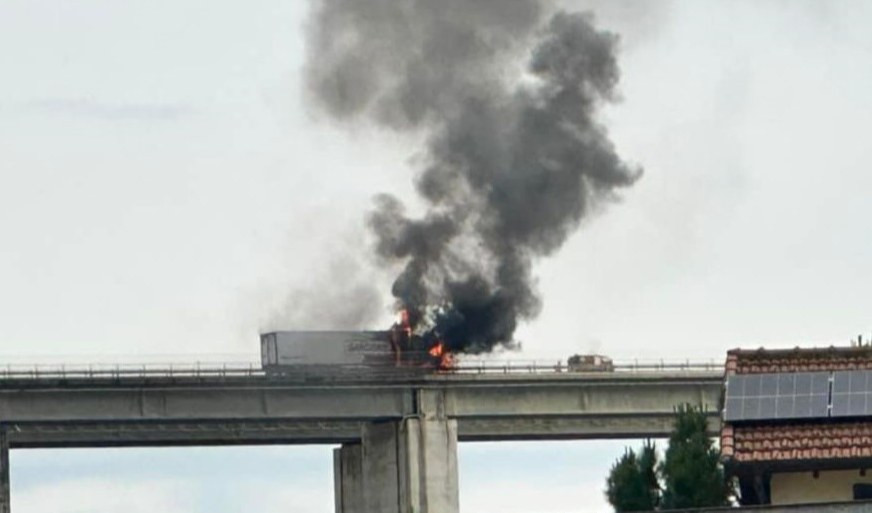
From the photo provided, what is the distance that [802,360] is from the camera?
10612 cm

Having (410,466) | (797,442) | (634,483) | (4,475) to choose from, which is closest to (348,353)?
(410,466)

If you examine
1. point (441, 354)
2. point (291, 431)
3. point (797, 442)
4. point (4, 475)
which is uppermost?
point (441, 354)

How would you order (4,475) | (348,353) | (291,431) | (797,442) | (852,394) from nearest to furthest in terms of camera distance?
(797,442)
(852,394)
(4,475)
(291,431)
(348,353)

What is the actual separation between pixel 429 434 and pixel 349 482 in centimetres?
940

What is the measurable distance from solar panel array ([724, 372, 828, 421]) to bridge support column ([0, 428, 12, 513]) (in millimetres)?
68805

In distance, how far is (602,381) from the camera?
179875 millimetres

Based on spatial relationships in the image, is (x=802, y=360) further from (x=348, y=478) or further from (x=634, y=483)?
(x=348, y=478)

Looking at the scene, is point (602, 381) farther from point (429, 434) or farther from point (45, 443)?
point (45, 443)

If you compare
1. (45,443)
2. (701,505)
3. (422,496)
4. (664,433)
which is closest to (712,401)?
(664,433)

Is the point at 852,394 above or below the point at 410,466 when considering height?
below

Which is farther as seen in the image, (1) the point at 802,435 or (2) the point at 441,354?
(2) the point at 441,354

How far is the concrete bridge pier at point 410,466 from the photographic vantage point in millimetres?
179125

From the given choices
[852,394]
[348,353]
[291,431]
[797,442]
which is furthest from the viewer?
[348,353]

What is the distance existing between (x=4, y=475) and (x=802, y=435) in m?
72.7
